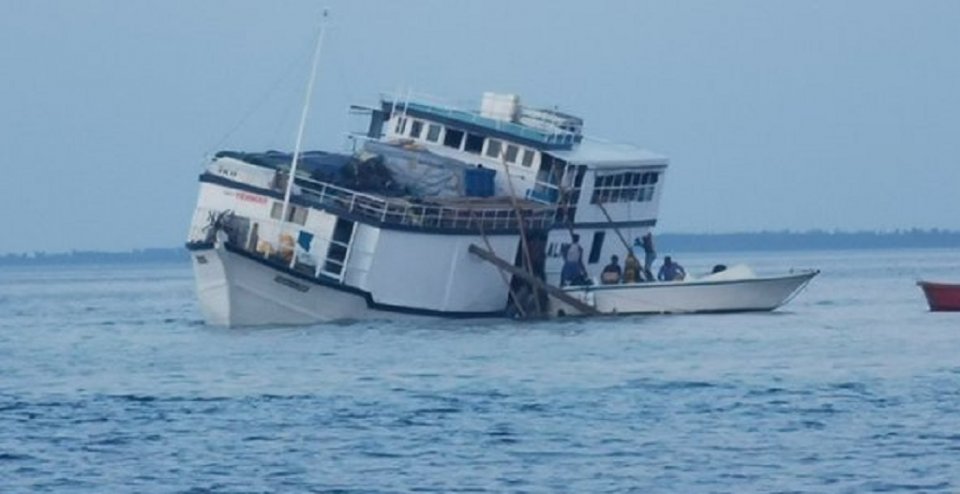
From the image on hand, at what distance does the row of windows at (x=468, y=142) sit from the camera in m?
66.8

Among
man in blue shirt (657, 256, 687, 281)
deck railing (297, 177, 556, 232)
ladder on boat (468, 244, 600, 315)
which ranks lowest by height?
ladder on boat (468, 244, 600, 315)

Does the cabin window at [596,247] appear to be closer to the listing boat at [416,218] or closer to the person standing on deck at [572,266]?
the listing boat at [416,218]

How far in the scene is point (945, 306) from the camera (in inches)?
2874

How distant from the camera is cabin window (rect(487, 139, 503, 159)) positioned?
67.1 m

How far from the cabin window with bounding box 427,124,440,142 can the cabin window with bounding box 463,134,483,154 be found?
3.14ft

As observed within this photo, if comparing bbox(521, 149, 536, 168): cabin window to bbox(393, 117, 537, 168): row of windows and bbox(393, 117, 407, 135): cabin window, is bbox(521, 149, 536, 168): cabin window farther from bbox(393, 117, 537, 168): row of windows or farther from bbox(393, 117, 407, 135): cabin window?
bbox(393, 117, 407, 135): cabin window

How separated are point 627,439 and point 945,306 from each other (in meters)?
37.3

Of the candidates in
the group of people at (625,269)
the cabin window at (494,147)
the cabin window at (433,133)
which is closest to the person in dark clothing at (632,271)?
the group of people at (625,269)

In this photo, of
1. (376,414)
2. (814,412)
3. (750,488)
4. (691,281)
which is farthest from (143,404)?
(691,281)

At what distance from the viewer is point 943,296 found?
72.9 metres

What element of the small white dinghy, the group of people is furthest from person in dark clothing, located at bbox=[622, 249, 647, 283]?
the small white dinghy

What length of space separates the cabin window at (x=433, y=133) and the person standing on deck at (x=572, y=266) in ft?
16.8

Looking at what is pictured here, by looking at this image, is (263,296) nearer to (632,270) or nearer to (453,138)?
(453,138)

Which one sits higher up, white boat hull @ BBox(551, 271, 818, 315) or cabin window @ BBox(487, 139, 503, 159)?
cabin window @ BBox(487, 139, 503, 159)
